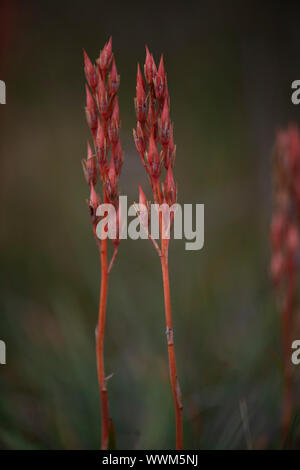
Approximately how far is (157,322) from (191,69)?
8.17ft

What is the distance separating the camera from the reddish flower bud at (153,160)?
1.69 feet

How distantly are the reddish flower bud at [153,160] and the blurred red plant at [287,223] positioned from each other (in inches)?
23.3

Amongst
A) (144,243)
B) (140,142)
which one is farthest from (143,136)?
(144,243)

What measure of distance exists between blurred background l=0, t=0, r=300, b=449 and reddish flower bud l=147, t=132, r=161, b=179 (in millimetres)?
550

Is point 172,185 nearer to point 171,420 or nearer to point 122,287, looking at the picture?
point 171,420

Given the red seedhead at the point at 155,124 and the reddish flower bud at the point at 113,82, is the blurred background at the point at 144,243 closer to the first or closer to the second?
the red seedhead at the point at 155,124

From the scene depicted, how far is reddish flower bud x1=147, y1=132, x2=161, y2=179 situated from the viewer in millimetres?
517

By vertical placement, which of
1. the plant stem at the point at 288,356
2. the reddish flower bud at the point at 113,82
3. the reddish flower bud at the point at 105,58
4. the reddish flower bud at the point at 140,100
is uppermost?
the reddish flower bud at the point at 105,58

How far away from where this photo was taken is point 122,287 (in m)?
1.48

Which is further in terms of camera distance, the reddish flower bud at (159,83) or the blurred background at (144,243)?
the blurred background at (144,243)

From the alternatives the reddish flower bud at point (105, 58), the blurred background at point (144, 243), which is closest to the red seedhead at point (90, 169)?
the reddish flower bud at point (105, 58)

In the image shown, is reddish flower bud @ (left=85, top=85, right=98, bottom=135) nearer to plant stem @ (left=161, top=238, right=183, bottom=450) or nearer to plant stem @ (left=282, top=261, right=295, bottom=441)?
plant stem @ (left=161, top=238, right=183, bottom=450)

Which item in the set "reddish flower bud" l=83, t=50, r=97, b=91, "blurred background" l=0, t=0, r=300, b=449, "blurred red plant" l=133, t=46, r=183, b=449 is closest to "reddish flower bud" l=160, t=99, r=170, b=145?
"blurred red plant" l=133, t=46, r=183, b=449

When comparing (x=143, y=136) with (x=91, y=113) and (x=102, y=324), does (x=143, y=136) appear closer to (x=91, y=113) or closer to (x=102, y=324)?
(x=91, y=113)
